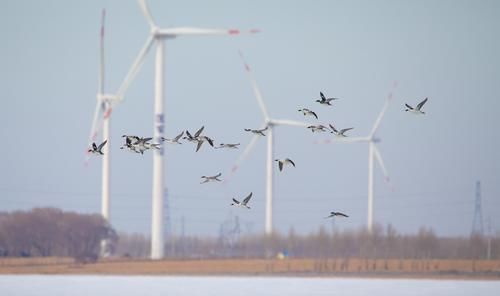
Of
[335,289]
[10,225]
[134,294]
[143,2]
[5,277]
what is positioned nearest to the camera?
[134,294]

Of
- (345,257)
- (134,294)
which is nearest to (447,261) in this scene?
(345,257)

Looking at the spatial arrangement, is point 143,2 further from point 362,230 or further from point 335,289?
point 335,289

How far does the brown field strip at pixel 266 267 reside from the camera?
131750mm

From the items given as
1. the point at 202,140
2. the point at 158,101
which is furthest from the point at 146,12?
the point at 202,140

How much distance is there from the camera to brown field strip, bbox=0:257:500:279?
432 ft

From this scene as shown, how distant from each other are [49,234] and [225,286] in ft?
151

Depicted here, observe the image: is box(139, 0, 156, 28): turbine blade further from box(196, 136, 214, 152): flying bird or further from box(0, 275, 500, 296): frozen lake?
box(196, 136, 214, 152): flying bird

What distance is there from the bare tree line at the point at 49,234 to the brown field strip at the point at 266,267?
3.06m

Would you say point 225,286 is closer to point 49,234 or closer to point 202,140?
point 202,140

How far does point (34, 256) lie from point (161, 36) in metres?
25.0

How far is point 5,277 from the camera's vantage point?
120812mm

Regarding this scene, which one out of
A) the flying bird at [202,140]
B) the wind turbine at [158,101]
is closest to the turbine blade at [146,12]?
the wind turbine at [158,101]

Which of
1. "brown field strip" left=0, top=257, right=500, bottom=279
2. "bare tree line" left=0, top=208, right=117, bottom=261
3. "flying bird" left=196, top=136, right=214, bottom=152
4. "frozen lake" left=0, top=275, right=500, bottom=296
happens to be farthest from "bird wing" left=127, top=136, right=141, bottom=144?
"bare tree line" left=0, top=208, right=117, bottom=261

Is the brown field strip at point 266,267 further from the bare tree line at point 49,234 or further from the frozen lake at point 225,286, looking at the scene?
the frozen lake at point 225,286
